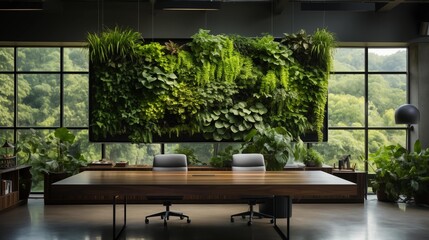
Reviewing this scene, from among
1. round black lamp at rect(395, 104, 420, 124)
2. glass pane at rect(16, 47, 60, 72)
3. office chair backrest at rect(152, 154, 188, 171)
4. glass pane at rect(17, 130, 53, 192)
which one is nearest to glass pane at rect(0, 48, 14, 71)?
glass pane at rect(16, 47, 60, 72)

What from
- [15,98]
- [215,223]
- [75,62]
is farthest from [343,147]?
[15,98]

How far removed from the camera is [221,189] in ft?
19.9

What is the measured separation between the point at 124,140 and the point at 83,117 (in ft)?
4.49

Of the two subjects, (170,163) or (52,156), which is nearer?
(170,163)

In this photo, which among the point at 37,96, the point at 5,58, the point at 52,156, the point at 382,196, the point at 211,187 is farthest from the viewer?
the point at 37,96

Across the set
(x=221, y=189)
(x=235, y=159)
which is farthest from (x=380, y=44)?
(x=221, y=189)

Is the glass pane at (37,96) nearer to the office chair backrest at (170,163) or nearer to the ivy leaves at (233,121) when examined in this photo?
the ivy leaves at (233,121)

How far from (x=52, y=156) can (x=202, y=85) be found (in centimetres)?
293

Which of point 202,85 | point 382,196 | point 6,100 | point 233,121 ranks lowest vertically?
point 382,196

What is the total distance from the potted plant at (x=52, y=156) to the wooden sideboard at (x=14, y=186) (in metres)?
0.21

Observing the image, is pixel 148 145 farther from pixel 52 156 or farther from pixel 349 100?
pixel 349 100

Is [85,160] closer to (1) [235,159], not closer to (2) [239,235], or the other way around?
(1) [235,159]

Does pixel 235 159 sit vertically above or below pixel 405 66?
below

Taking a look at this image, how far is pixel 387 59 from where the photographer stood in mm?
11383
